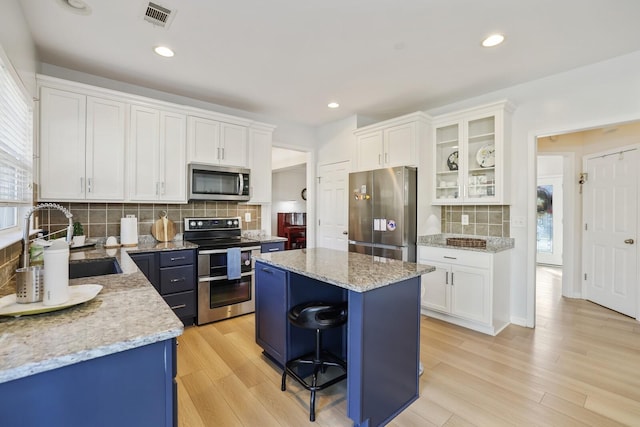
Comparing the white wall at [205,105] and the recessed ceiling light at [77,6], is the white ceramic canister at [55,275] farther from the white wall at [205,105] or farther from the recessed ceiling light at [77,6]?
the white wall at [205,105]

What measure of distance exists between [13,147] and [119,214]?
56.9 inches

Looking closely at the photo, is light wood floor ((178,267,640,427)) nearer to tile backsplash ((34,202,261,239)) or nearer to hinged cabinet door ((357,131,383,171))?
tile backsplash ((34,202,261,239))

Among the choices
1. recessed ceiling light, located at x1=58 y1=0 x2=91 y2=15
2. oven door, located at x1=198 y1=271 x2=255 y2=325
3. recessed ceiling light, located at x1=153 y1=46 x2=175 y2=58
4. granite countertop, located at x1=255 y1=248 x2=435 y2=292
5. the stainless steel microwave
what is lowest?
oven door, located at x1=198 y1=271 x2=255 y2=325

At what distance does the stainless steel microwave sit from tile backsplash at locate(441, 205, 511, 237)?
2.57 m

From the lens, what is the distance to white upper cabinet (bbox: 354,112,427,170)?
3482 mm

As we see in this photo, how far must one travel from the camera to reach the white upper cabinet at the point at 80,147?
8.40 ft

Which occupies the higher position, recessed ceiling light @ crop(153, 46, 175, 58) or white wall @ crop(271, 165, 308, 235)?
recessed ceiling light @ crop(153, 46, 175, 58)

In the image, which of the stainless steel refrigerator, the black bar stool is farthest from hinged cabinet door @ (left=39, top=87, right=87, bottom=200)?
the stainless steel refrigerator

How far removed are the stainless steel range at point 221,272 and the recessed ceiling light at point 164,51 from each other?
174cm

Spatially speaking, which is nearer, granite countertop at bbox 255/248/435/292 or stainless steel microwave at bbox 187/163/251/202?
granite countertop at bbox 255/248/435/292

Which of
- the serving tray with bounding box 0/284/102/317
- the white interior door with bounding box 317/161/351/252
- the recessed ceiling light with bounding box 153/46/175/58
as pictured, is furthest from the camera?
the white interior door with bounding box 317/161/351/252

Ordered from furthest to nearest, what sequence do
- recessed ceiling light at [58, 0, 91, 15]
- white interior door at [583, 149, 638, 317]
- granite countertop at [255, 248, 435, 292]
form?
white interior door at [583, 149, 638, 317]
recessed ceiling light at [58, 0, 91, 15]
granite countertop at [255, 248, 435, 292]

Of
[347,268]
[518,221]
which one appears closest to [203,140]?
[347,268]

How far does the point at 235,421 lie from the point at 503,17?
3182 mm
